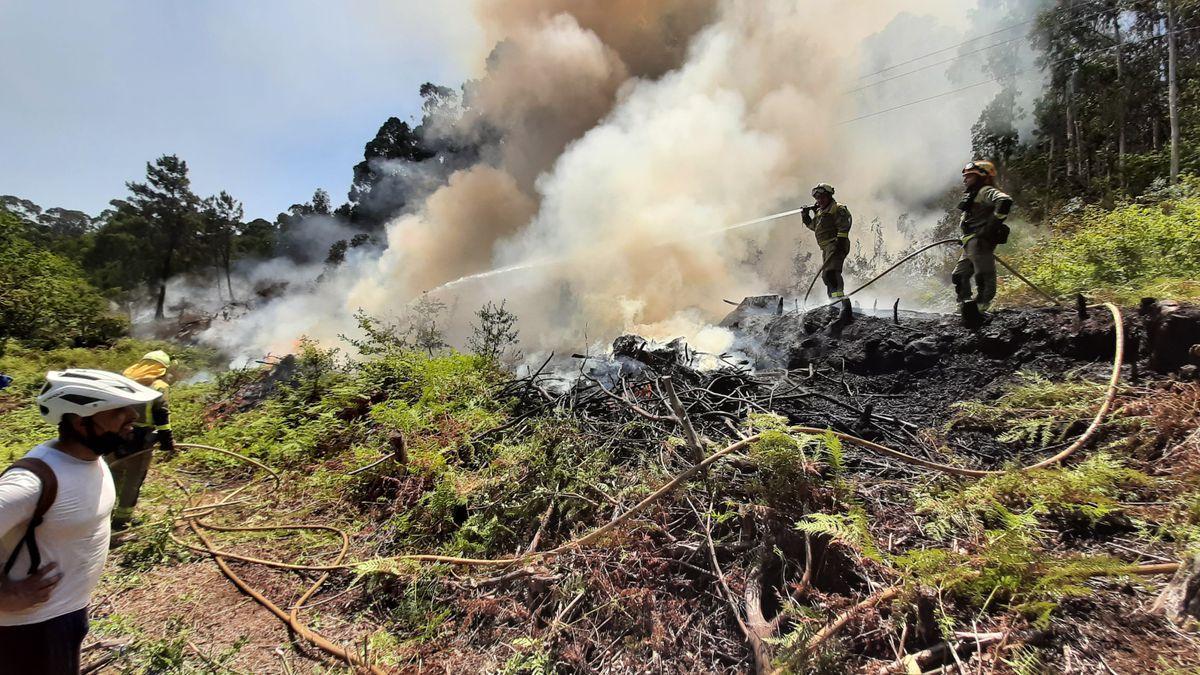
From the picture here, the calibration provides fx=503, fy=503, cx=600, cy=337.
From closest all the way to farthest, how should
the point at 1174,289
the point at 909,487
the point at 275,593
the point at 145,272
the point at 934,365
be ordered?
the point at 909,487 < the point at 275,593 < the point at 1174,289 < the point at 934,365 < the point at 145,272

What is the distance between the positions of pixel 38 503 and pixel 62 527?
0.45ft

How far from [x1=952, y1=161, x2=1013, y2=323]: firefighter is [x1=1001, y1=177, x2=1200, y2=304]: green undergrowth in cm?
121

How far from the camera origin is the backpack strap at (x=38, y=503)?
70.4 inches

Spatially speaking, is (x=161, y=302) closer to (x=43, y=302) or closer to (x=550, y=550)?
(x=43, y=302)

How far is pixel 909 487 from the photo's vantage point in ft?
9.68

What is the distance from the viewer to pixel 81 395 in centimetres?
200

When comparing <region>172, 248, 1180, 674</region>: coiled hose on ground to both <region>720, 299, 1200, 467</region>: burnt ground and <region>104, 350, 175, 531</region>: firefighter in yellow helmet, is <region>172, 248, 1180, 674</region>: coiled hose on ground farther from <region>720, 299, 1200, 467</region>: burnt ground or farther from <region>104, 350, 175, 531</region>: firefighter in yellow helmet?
<region>104, 350, 175, 531</region>: firefighter in yellow helmet

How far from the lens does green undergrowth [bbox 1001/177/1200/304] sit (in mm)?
5566

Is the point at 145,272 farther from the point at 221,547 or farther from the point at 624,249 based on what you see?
the point at 221,547

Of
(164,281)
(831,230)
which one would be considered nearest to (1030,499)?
(831,230)

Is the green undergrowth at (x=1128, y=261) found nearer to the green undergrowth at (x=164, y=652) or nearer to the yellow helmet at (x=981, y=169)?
the yellow helmet at (x=981, y=169)

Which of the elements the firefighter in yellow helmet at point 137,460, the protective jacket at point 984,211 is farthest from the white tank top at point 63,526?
the protective jacket at point 984,211

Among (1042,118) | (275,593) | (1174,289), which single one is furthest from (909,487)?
(1042,118)

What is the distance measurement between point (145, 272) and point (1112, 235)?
132 feet
